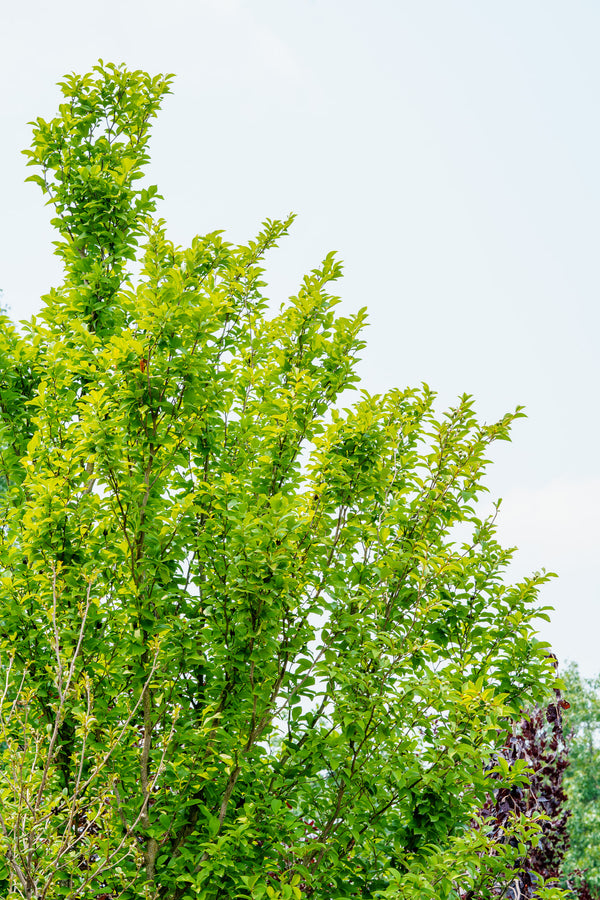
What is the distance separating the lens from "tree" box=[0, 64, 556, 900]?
499 cm

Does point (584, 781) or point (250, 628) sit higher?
point (584, 781)

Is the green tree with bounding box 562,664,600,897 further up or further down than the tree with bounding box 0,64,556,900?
further up

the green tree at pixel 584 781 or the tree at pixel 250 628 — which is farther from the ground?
the green tree at pixel 584 781

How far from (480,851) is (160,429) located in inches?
163

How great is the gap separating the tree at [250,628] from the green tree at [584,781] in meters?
16.5

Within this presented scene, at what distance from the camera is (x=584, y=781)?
1104 inches

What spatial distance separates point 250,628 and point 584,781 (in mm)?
26989

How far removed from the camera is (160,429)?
17.5 feet

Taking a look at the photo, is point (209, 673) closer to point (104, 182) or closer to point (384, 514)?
point (384, 514)

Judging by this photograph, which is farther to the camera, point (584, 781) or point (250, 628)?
point (584, 781)

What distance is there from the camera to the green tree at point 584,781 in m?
23.2

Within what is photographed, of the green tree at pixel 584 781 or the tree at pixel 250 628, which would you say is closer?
the tree at pixel 250 628

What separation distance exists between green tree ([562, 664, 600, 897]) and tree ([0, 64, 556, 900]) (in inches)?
651

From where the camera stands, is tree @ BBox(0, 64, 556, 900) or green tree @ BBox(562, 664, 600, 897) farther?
green tree @ BBox(562, 664, 600, 897)
